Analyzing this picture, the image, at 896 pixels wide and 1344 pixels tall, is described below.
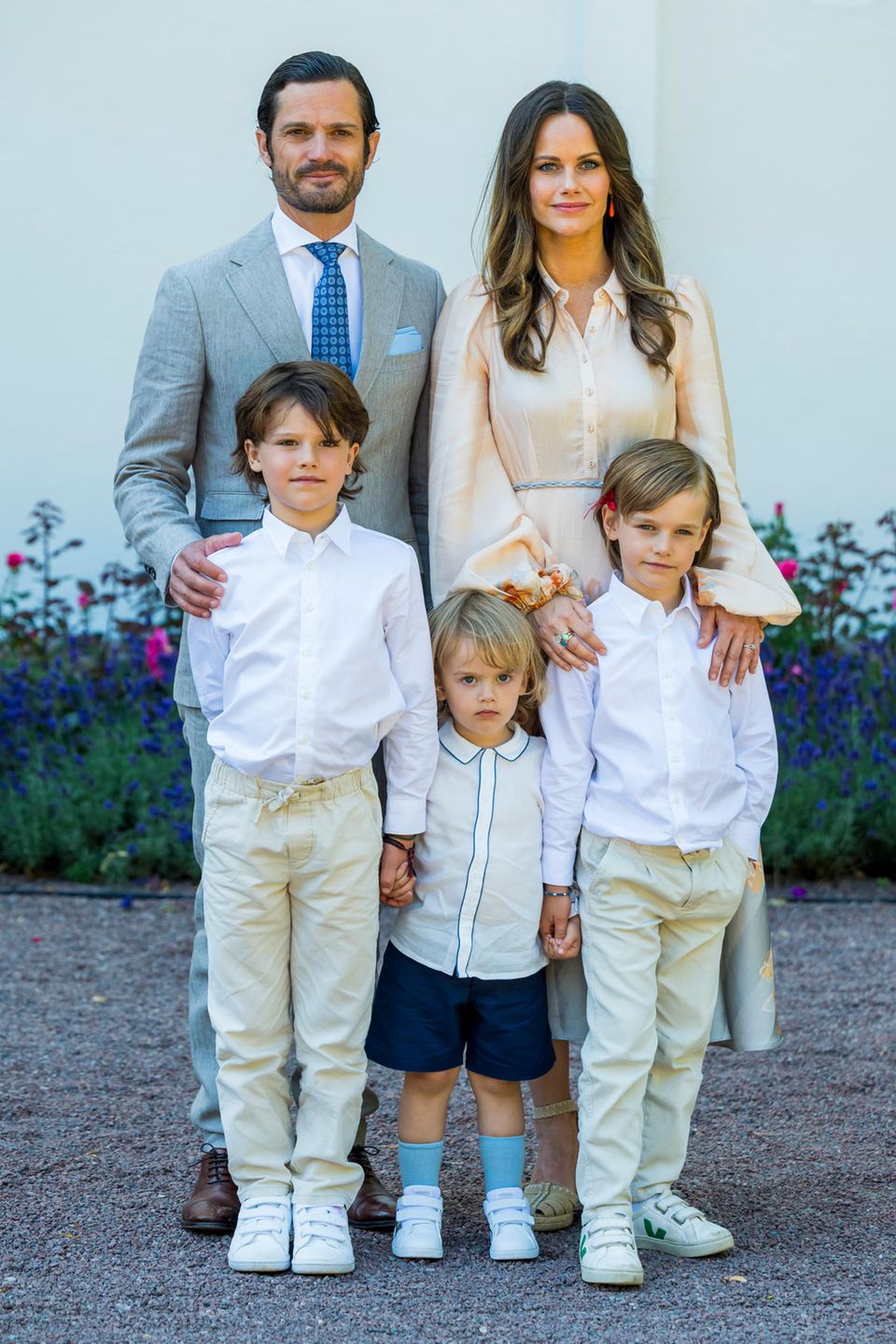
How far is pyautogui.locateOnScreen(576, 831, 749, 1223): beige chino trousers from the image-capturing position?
2.65m

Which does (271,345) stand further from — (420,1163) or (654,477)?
(420,1163)

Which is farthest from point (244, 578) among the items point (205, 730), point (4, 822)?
point (4, 822)

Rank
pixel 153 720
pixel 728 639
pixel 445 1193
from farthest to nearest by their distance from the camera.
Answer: pixel 153 720 → pixel 445 1193 → pixel 728 639

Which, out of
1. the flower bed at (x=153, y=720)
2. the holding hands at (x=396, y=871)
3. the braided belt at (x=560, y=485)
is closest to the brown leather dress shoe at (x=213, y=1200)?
the holding hands at (x=396, y=871)

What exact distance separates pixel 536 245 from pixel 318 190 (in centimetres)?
41

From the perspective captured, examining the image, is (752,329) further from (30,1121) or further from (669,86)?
(30,1121)

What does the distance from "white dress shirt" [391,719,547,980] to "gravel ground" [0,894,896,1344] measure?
1.70ft

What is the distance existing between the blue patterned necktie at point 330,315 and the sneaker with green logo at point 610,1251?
1551 mm

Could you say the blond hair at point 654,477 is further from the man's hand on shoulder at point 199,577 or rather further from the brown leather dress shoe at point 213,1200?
the brown leather dress shoe at point 213,1200

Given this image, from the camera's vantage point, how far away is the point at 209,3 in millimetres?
5719

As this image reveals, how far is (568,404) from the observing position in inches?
112

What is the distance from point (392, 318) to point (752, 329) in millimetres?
3344

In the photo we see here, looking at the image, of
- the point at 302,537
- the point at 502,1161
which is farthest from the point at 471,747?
the point at 502,1161

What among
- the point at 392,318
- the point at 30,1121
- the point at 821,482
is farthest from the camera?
the point at 821,482
